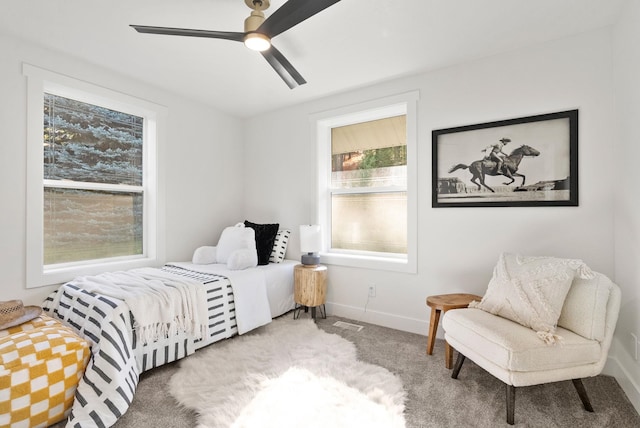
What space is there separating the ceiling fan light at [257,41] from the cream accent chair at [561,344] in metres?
2.12

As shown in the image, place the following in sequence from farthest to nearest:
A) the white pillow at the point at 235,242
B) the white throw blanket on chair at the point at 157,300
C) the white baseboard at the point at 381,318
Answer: the white pillow at the point at 235,242
the white baseboard at the point at 381,318
the white throw blanket on chair at the point at 157,300

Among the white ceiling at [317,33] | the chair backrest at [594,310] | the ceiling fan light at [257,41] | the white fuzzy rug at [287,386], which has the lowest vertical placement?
the white fuzzy rug at [287,386]

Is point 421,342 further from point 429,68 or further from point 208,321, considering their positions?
point 429,68

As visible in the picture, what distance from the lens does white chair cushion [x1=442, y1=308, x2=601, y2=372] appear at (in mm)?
1618

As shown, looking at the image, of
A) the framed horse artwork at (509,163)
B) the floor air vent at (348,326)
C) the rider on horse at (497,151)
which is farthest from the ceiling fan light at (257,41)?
the floor air vent at (348,326)

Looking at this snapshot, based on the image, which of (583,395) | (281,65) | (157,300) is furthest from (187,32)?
(583,395)

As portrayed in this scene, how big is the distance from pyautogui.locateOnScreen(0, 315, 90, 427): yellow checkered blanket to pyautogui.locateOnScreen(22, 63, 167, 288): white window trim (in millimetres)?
809

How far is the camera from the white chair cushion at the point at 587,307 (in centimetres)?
171

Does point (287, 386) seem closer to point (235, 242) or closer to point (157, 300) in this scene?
point (157, 300)

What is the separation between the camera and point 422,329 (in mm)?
2879

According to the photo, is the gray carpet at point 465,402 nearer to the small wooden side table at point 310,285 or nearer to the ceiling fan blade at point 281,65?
the small wooden side table at point 310,285

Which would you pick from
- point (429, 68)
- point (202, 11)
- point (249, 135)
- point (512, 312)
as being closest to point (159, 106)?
point (249, 135)

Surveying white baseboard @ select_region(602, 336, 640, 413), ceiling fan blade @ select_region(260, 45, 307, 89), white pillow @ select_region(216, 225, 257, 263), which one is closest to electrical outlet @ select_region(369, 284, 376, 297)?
white pillow @ select_region(216, 225, 257, 263)

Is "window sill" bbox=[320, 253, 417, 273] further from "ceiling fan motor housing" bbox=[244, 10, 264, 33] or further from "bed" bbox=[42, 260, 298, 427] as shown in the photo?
"ceiling fan motor housing" bbox=[244, 10, 264, 33]
